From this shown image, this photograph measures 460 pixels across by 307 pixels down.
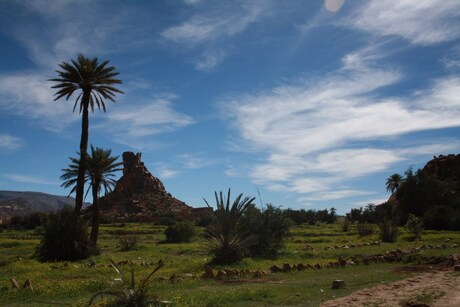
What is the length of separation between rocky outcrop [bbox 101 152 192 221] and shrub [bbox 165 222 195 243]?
7206cm

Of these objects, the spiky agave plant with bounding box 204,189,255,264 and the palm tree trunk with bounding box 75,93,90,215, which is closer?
the spiky agave plant with bounding box 204,189,255,264

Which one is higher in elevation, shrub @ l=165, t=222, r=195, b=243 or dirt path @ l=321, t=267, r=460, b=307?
shrub @ l=165, t=222, r=195, b=243

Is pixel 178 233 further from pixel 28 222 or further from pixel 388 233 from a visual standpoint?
pixel 28 222

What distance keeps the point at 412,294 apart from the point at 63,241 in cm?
2138

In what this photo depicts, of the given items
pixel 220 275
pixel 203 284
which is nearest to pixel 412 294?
pixel 203 284

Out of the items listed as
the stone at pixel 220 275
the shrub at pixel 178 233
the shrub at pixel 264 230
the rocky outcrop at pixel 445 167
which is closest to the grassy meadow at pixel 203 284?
the stone at pixel 220 275

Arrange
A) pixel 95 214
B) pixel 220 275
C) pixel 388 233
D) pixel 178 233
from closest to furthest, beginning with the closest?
pixel 220 275 → pixel 95 214 → pixel 388 233 → pixel 178 233

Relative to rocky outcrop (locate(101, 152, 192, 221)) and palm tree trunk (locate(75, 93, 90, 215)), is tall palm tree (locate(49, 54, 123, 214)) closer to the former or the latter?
palm tree trunk (locate(75, 93, 90, 215))

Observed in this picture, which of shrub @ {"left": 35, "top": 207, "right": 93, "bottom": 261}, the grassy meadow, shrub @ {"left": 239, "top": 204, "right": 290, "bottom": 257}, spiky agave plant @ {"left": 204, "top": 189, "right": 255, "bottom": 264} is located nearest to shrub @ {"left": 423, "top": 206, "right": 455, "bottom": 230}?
shrub @ {"left": 239, "top": 204, "right": 290, "bottom": 257}

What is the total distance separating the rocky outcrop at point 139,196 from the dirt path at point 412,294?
4156 inches

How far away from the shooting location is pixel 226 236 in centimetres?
2188

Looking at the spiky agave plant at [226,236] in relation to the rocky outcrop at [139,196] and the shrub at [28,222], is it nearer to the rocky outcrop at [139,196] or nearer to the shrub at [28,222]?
the shrub at [28,222]

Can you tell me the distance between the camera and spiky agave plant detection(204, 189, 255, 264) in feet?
71.2

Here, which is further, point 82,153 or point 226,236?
point 82,153
